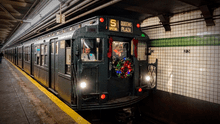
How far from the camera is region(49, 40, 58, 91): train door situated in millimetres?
5815

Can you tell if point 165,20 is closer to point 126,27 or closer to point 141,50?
point 141,50

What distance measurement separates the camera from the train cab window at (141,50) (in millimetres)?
5522

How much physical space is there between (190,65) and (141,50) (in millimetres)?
2297

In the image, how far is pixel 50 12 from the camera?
6.69 m

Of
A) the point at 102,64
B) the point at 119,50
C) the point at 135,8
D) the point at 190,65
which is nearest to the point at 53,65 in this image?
the point at 102,64

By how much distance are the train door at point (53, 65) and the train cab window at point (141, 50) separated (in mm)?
3029

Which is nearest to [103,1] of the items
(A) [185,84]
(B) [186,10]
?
(B) [186,10]

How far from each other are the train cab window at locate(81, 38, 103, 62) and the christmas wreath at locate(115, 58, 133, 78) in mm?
651

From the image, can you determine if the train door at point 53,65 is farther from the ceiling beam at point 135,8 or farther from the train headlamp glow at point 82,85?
the ceiling beam at point 135,8

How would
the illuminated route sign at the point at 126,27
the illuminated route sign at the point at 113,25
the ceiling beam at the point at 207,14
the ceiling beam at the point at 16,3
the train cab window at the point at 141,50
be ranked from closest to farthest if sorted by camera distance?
1. the illuminated route sign at the point at 113,25
2. the illuminated route sign at the point at 126,27
3. the ceiling beam at the point at 207,14
4. the train cab window at the point at 141,50
5. the ceiling beam at the point at 16,3

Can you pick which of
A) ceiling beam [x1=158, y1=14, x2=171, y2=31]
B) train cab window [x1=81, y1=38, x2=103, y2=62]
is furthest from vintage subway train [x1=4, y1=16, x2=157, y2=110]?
ceiling beam [x1=158, y1=14, x2=171, y2=31]

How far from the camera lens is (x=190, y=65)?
6.29 m

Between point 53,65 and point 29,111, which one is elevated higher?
point 53,65

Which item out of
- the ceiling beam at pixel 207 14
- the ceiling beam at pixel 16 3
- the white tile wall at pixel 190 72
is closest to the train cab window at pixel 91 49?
the ceiling beam at pixel 207 14
